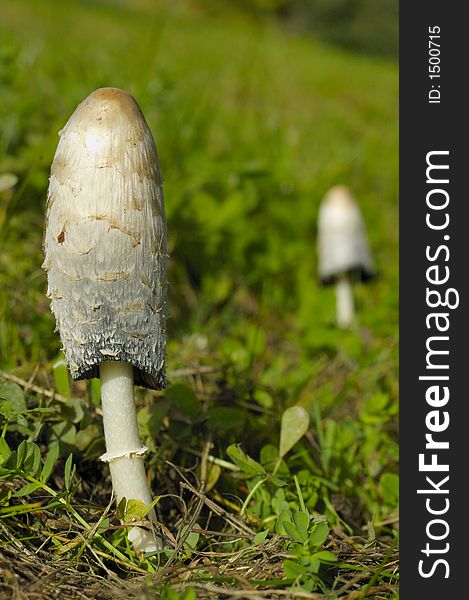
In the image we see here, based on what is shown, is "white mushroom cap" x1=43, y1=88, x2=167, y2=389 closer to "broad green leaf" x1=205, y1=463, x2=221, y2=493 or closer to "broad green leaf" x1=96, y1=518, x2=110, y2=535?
"broad green leaf" x1=96, y1=518, x2=110, y2=535

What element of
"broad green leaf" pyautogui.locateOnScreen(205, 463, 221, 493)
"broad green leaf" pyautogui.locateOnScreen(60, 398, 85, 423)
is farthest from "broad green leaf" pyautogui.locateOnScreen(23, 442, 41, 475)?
"broad green leaf" pyautogui.locateOnScreen(205, 463, 221, 493)

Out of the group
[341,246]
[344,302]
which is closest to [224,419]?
[344,302]

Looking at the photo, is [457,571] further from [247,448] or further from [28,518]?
[28,518]

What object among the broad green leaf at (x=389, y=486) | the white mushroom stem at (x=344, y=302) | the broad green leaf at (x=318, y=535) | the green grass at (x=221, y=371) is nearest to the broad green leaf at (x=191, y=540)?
the green grass at (x=221, y=371)

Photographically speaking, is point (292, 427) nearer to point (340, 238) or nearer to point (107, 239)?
point (107, 239)

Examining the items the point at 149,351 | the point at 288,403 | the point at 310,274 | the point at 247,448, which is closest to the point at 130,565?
the point at 149,351
